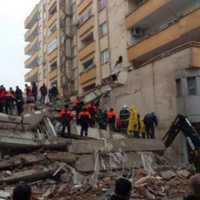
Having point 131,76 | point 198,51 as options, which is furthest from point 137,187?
point 131,76

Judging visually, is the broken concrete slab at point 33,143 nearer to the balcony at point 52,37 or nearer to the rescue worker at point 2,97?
the rescue worker at point 2,97

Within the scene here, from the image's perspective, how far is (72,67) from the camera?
48562 millimetres

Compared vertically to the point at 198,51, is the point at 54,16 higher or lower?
higher

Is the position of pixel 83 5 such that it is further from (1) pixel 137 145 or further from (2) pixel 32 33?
(1) pixel 137 145

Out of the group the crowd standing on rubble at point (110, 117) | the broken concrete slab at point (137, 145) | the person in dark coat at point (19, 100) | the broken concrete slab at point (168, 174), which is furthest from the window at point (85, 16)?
the broken concrete slab at point (168, 174)

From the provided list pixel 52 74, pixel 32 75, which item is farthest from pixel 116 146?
pixel 32 75

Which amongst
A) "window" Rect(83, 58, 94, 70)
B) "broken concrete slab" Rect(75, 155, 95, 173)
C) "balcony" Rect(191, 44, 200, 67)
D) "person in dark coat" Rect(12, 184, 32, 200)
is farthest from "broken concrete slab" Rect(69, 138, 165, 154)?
"window" Rect(83, 58, 94, 70)

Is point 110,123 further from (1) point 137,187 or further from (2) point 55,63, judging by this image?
(2) point 55,63

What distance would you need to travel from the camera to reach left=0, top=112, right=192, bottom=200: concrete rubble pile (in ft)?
51.1

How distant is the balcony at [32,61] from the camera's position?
6377 centimetres

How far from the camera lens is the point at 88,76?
1689 inches

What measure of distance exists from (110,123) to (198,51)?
6.06 meters

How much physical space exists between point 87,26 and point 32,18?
24849 millimetres

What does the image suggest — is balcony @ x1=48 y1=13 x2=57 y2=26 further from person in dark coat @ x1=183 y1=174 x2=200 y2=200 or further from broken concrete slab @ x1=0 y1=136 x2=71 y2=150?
person in dark coat @ x1=183 y1=174 x2=200 y2=200
